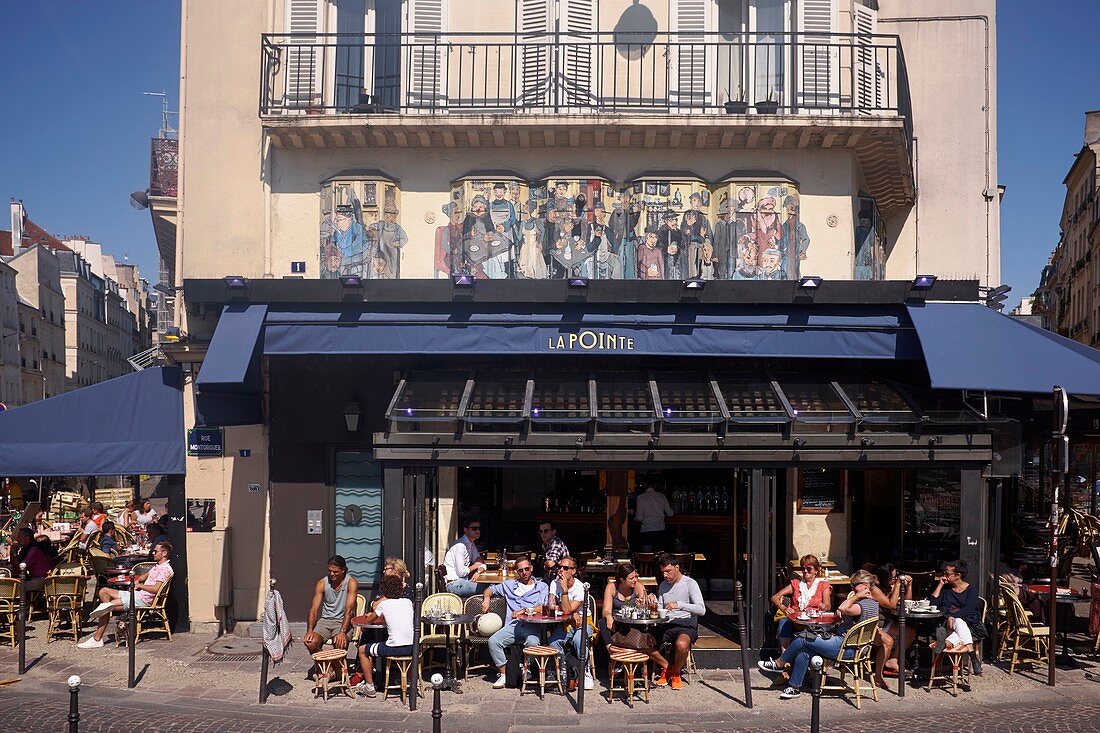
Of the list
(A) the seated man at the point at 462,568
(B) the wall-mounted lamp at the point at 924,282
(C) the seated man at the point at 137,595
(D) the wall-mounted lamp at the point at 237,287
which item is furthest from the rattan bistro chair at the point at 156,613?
(B) the wall-mounted lamp at the point at 924,282

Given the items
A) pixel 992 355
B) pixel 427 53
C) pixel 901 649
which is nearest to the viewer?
pixel 901 649

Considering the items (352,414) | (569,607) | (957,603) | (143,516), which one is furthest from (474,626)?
(143,516)

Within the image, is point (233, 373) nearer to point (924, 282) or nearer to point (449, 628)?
point (449, 628)

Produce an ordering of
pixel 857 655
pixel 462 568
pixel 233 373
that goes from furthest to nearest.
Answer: pixel 462 568 → pixel 233 373 → pixel 857 655

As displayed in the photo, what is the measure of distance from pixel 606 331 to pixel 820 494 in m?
4.84

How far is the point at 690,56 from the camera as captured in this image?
14617 millimetres

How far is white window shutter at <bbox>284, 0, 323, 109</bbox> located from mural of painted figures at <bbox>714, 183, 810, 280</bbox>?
21.0 feet

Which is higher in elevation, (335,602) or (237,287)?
(237,287)

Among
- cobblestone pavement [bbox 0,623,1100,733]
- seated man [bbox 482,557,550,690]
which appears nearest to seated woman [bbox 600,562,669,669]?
cobblestone pavement [bbox 0,623,1100,733]

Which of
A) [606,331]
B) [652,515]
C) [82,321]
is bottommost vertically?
[652,515]

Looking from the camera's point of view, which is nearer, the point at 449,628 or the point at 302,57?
the point at 449,628

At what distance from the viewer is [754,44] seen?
45.9ft

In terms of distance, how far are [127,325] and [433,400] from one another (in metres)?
→ 97.4

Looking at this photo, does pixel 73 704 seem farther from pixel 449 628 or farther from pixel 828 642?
pixel 828 642
